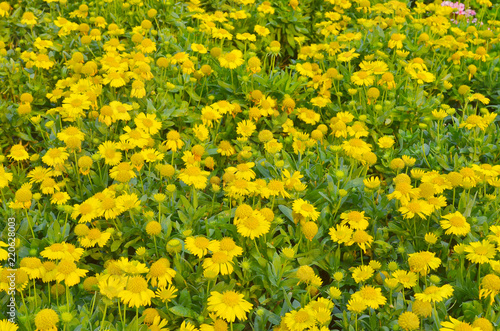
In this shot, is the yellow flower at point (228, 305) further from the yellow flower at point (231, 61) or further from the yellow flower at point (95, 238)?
the yellow flower at point (231, 61)

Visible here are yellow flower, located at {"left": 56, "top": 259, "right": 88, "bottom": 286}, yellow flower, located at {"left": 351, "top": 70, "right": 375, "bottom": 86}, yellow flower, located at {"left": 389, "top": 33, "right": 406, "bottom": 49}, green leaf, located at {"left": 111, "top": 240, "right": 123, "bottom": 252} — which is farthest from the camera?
yellow flower, located at {"left": 389, "top": 33, "right": 406, "bottom": 49}

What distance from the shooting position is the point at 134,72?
3.11 metres

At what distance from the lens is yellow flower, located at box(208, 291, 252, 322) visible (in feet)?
6.05

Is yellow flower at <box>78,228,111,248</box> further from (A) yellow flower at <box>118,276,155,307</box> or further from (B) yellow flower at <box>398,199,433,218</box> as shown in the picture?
(B) yellow flower at <box>398,199,433,218</box>

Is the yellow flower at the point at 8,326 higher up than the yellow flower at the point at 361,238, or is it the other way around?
the yellow flower at the point at 361,238

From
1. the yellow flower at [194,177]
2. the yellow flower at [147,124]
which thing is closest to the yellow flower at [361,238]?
the yellow flower at [194,177]

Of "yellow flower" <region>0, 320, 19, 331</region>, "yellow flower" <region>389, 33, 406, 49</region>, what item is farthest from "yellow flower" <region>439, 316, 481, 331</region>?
"yellow flower" <region>389, 33, 406, 49</region>

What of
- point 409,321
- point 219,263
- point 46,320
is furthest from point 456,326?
point 46,320

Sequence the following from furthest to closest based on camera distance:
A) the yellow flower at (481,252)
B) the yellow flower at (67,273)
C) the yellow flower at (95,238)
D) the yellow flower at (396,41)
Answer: the yellow flower at (396,41)
the yellow flower at (95,238)
the yellow flower at (481,252)
the yellow flower at (67,273)

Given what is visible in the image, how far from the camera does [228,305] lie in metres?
1.87

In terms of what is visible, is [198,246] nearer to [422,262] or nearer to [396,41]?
[422,262]

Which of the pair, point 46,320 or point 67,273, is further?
point 67,273

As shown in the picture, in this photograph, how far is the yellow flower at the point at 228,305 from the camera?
1.84m

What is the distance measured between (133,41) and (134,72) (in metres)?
0.54
